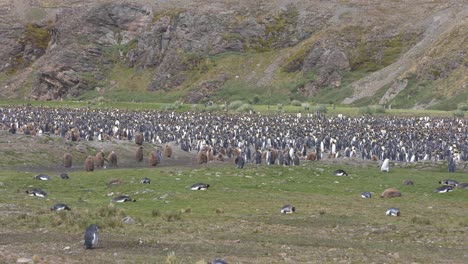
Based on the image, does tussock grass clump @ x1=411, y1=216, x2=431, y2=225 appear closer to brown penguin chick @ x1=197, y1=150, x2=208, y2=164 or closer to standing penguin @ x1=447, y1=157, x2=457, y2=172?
standing penguin @ x1=447, y1=157, x2=457, y2=172

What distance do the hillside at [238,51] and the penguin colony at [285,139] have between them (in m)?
33.5

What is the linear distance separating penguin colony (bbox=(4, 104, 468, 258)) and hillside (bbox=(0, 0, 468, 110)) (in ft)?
110

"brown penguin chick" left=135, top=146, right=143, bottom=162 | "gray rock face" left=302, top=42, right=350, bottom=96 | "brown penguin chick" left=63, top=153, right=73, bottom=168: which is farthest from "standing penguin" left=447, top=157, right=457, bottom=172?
"gray rock face" left=302, top=42, right=350, bottom=96

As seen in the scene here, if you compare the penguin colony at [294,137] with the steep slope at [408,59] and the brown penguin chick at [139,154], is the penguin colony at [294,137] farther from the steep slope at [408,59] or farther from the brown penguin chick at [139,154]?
the steep slope at [408,59]

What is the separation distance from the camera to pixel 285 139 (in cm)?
4181

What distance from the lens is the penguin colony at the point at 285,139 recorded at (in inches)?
1273

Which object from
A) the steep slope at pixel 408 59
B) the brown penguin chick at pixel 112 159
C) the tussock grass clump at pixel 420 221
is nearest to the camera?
the tussock grass clump at pixel 420 221

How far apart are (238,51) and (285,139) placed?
76.9m

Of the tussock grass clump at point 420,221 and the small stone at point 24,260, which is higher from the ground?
the small stone at point 24,260

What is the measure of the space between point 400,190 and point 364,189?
1.29m

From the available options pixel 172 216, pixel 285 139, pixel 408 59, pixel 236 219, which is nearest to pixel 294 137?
pixel 285 139

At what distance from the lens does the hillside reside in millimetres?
94562

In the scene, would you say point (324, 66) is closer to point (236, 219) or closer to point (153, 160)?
point (153, 160)

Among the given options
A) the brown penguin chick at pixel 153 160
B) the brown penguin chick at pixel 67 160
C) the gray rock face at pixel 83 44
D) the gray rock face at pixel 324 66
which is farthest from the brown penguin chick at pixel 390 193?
the gray rock face at pixel 83 44
